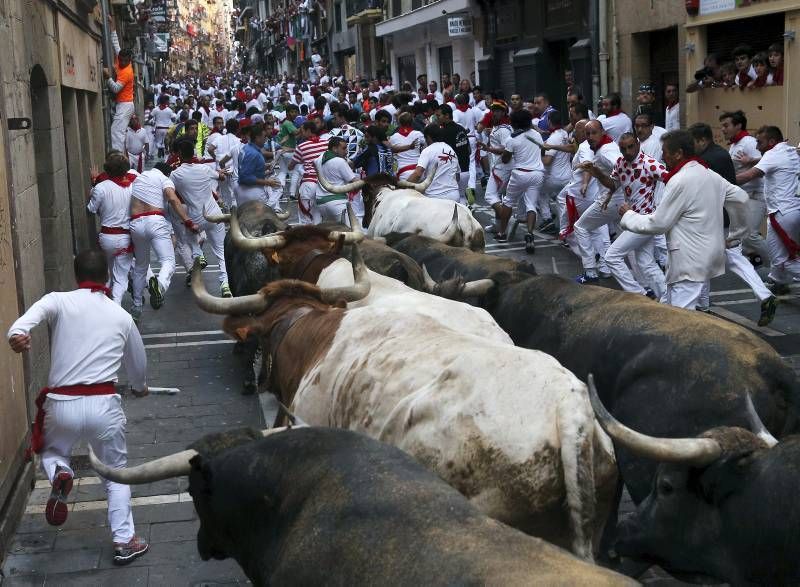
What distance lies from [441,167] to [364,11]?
38.0m

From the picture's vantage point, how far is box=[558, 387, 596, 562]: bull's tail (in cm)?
445

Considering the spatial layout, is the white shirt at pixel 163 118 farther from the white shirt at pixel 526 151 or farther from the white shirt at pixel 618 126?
the white shirt at pixel 618 126

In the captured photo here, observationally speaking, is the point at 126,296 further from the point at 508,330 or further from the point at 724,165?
the point at 508,330

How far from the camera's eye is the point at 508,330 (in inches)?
274

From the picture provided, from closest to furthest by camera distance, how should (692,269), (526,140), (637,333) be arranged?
(637,333) < (692,269) < (526,140)

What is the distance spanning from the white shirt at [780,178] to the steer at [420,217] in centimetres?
314

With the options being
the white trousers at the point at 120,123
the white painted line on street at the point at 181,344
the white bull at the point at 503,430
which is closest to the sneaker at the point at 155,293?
the white painted line on street at the point at 181,344

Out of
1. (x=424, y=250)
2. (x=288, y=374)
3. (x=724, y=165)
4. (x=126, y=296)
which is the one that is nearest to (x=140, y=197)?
(x=126, y=296)

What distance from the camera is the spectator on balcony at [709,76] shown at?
1756 cm

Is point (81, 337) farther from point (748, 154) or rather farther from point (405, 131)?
point (405, 131)

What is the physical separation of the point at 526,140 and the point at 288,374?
10.8 m

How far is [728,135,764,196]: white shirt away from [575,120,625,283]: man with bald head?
1.44 m

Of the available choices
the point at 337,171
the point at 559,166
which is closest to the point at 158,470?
the point at 337,171

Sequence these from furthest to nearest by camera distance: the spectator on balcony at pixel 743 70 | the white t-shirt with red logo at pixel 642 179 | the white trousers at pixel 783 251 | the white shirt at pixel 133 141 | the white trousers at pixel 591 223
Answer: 1. the white shirt at pixel 133 141
2. the spectator on balcony at pixel 743 70
3. the white trousers at pixel 591 223
4. the white trousers at pixel 783 251
5. the white t-shirt with red logo at pixel 642 179
